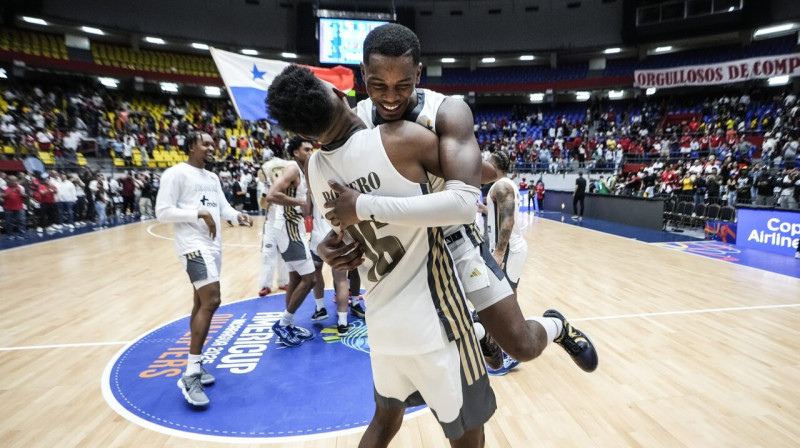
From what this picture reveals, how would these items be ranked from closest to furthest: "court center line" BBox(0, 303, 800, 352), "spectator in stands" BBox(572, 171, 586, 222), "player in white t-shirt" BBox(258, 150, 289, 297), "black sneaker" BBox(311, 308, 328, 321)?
1. "court center line" BBox(0, 303, 800, 352)
2. "black sneaker" BBox(311, 308, 328, 321)
3. "player in white t-shirt" BBox(258, 150, 289, 297)
4. "spectator in stands" BBox(572, 171, 586, 222)

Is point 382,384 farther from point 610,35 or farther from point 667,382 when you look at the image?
point 610,35

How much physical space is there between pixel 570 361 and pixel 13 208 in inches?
533

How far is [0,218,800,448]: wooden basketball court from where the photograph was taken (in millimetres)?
2773

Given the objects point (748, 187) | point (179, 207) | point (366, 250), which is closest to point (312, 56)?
point (748, 187)

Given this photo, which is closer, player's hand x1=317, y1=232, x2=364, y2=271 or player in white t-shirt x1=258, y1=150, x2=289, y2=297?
player's hand x1=317, y1=232, x2=364, y2=271

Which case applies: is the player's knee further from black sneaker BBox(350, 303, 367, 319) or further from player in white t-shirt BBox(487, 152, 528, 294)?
black sneaker BBox(350, 303, 367, 319)

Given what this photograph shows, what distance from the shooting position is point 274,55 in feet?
89.0

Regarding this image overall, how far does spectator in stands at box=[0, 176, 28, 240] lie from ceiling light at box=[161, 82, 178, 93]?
1532cm

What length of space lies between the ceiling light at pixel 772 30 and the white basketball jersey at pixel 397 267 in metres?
29.5

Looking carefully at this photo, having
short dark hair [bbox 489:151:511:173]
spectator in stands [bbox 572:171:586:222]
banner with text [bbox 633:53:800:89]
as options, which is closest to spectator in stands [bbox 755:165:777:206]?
spectator in stands [bbox 572:171:586:222]

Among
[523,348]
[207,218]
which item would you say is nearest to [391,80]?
[523,348]

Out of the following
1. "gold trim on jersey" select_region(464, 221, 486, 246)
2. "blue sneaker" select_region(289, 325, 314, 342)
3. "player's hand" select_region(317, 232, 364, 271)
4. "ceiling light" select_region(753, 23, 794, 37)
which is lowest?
"blue sneaker" select_region(289, 325, 314, 342)

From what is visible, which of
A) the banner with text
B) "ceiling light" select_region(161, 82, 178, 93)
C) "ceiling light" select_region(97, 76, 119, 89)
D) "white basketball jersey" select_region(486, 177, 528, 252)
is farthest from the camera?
"ceiling light" select_region(161, 82, 178, 93)

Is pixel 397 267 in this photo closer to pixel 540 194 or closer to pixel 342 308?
pixel 342 308
